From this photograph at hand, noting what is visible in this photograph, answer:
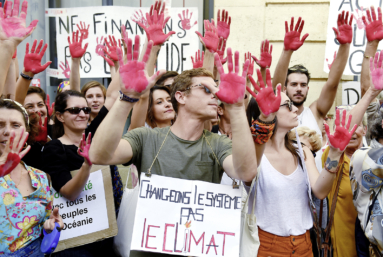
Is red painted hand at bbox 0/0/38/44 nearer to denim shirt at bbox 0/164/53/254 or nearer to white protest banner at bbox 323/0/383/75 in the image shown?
denim shirt at bbox 0/164/53/254

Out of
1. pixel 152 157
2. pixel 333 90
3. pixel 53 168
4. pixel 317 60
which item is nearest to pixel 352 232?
pixel 333 90

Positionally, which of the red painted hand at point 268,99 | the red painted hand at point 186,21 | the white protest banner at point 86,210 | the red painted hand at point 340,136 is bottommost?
the white protest banner at point 86,210

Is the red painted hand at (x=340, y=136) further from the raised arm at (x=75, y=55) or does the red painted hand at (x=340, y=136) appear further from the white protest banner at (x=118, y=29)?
the white protest banner at (x=118, y=29)

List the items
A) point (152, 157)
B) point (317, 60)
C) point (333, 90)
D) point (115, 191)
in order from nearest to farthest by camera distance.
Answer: point (152, 157) < point (115, 191) < point (333, 90) < point (317, 60)

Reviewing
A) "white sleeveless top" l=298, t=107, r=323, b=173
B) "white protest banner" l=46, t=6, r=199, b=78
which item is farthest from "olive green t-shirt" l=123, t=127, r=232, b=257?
"white protest banner" l=46, t=6, r=199, b=78

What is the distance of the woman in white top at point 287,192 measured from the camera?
249cm

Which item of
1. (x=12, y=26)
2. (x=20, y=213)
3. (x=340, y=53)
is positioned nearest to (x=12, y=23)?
(x=12, y=26)

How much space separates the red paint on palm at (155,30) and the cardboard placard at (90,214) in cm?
100

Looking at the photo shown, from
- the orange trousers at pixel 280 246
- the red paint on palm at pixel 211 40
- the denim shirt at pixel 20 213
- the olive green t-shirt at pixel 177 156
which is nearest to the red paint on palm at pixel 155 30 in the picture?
the red paint on palm at pixel 211 40

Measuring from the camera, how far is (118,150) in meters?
2.09

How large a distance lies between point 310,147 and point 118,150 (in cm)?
182

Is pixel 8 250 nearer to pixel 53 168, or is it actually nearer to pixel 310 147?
pixel 53 168

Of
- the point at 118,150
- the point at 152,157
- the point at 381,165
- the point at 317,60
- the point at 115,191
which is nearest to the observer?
the point at 118,150

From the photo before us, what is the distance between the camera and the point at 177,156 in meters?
2.30
